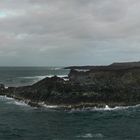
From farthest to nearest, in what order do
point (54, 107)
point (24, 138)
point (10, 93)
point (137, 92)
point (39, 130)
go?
point (10, 93), point (137, 92), point (54, 107), point (39, 130), point (24, 138)

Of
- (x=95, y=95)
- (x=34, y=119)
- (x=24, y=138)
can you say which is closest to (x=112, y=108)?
(x=95, y=95)

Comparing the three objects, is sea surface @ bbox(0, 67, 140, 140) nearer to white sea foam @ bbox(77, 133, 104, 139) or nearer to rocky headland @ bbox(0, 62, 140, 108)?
white sea foam @ bbox(77, 133, 104, 139)

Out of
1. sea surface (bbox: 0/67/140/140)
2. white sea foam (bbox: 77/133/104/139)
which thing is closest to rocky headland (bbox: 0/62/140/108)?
sea surface (bbox: 0/67/140/140)

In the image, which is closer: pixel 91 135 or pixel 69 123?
pixel 91 135

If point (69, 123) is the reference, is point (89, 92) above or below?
above

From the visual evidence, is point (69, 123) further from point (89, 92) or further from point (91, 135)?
point (89, 92)

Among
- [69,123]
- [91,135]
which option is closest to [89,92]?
[69,123]

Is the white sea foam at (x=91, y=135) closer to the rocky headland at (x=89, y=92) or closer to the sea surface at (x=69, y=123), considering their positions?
the sea surface at (x=69, y=123)

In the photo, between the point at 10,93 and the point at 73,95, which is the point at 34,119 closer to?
the point at 73,95

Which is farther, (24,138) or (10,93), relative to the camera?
(10,93)
